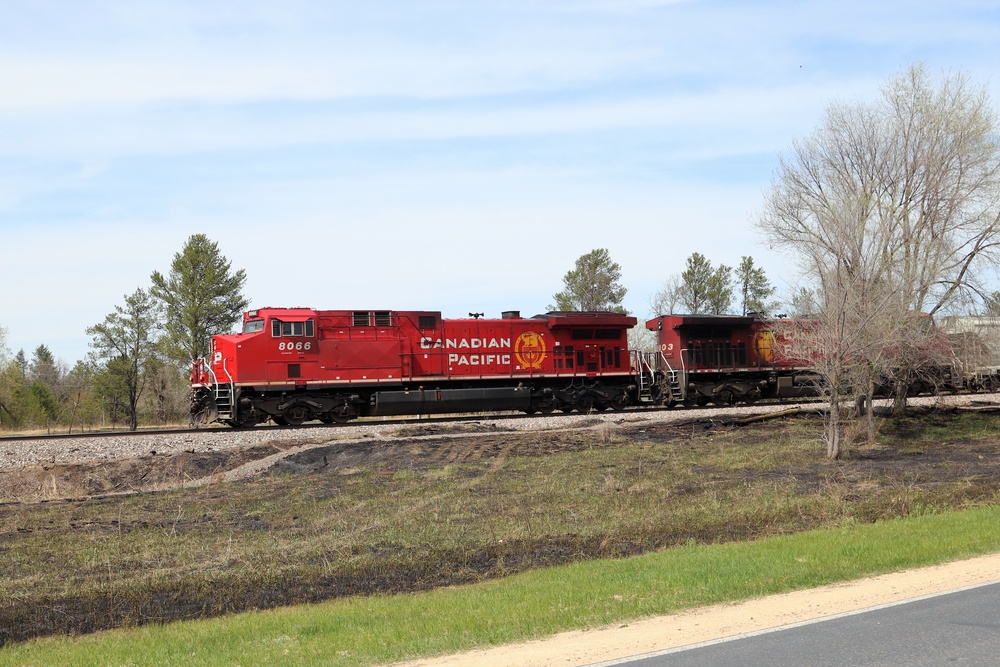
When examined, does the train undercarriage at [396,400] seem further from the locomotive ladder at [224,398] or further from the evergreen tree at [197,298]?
the evergreen tree at [197,298]

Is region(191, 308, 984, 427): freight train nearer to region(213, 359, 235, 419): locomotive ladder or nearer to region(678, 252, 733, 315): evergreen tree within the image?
region(213, 359, 235, 419): locomotive ladder

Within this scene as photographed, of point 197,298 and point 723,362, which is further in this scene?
point 197,298

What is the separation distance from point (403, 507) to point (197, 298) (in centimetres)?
4648

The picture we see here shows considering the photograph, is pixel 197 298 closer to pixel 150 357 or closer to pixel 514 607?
pixel 150 357

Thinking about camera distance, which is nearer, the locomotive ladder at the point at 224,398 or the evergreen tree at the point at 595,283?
the locomotive ladder at the point at 224,398

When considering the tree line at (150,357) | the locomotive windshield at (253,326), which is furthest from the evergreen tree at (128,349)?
the locomotive windshield at (253,326)

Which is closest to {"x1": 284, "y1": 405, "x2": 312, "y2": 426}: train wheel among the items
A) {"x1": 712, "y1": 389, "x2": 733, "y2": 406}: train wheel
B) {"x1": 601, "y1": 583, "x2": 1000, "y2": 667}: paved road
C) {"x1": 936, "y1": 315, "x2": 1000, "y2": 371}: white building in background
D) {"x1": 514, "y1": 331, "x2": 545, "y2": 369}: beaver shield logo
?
{"x1": 514, "y1": 331, "x2": 545, "y2": 369}: beaver shield logo

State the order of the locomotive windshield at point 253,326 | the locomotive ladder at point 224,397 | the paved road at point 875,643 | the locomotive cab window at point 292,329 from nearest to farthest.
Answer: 1. the paved road at point 875,643
2. the locomotive ladder at point 224,397
3. the locomotive cab window at point 292,329
4. the locomotive windshield at point 253,326

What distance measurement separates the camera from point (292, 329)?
28.6 metres

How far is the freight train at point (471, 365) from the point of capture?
2800cm

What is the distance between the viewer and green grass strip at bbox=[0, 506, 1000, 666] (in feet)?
26.1

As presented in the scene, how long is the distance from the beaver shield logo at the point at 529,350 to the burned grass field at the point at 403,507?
6.94 meters

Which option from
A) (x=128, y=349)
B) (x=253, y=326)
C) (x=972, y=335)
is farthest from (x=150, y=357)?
(x=972, y=335)

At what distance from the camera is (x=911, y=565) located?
10102 millimetres
